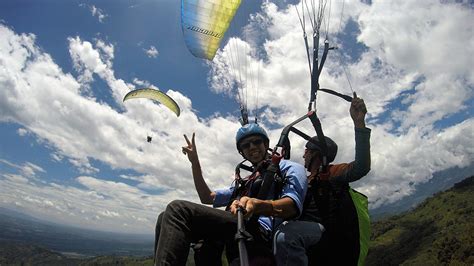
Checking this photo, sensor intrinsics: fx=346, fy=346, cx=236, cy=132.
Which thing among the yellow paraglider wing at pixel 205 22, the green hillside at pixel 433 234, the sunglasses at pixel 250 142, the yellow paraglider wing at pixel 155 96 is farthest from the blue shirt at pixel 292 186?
the green hillside at pixel 433 234

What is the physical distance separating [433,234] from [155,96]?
154172mm

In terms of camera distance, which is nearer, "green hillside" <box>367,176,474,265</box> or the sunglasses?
the sunglasses

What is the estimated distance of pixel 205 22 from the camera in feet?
38.4

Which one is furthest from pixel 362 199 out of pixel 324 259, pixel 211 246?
pixel 211 246

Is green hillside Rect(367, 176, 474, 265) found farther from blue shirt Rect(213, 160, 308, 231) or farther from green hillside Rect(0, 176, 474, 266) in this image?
blue shirt Rect(213, 160, 308, 231)

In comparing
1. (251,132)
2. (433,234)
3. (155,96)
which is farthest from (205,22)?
(433,234)

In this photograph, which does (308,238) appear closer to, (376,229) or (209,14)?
(209,14)

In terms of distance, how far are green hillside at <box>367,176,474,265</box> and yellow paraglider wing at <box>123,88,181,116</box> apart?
10843cm

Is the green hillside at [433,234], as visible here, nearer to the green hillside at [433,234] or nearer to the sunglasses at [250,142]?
the green hillside at [433,234]

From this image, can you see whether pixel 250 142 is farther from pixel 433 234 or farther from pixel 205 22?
pixel 433 234

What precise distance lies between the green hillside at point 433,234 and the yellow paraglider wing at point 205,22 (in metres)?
113

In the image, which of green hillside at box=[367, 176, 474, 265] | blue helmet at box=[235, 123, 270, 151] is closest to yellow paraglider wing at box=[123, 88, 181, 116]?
blue helmet at box=[235, 123, 270, 151]

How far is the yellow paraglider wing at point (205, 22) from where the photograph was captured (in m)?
11.0

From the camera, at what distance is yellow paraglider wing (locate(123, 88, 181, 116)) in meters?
20.7
